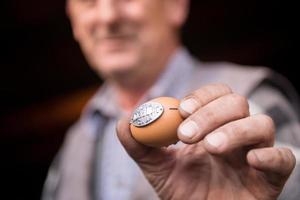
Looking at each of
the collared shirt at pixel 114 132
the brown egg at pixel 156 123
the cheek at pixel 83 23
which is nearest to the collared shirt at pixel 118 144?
the collared shirt at pixel 114 132

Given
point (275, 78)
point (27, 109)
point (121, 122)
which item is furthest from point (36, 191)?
point (121, 122)

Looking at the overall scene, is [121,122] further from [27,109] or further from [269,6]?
[27,109]

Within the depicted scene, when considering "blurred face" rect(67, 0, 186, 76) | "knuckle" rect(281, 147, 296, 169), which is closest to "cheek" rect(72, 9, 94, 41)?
"blurred face" rect(67, 0, 186, 76)

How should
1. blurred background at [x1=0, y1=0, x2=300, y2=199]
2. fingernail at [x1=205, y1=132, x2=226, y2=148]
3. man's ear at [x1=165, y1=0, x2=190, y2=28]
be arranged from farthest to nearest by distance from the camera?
blurred background at [x1=0, y1=0, x2=300, y2=199] < man's ear at [x1=165, y1=0, x2=190, y2=28] < fingernail at [x1=205, y1=132, x2=226, y2=148]

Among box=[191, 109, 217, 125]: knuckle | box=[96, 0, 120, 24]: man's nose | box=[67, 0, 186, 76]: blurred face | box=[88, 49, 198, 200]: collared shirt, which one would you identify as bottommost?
box=[88, 49, 198, 200]: collared shirt

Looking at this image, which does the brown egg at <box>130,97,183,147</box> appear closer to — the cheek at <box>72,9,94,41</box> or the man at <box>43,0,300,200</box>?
the man at <box>43,0,300,200</box>

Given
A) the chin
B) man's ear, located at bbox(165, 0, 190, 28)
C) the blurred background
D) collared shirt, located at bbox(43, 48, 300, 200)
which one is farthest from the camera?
the blurred background

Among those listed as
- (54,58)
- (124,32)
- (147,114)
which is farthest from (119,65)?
(54,58)

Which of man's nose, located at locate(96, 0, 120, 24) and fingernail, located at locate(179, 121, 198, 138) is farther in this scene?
man's nose, located at locate(96, 0, 120, 24)
